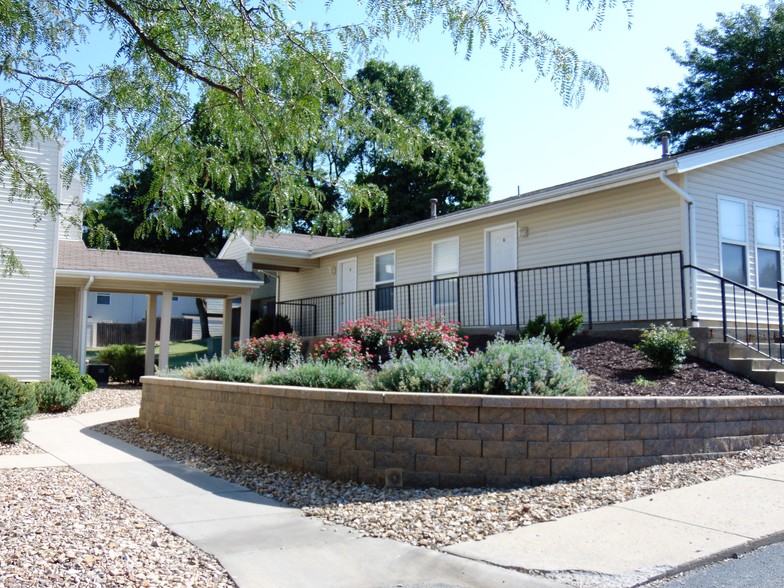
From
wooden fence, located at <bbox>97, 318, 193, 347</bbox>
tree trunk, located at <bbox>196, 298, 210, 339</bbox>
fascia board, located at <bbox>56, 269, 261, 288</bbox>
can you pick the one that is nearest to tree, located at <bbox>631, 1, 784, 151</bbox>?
fascia board, located at <bbox>56, 269, 261, 288</bbox>

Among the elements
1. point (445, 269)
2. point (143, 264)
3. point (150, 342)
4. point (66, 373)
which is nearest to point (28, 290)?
point (66, 373)

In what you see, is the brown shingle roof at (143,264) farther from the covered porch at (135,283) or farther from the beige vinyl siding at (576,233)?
the beige vinyl siding at (576,233)

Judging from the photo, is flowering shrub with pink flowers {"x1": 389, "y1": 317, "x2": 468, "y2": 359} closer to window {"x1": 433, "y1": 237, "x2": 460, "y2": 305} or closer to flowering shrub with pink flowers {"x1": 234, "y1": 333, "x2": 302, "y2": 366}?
flowering shrub with pink flowers {"x1": 234, "y1": 333, "x2": 302, "y2": 366}

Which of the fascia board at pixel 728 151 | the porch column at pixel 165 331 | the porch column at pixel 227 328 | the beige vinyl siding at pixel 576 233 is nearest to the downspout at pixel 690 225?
the beige vinyl siding at pixel 576 233

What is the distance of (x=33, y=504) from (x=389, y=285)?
12.1 meters

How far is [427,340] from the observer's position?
10758mm

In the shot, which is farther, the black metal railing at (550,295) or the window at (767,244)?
the window at (767,244)

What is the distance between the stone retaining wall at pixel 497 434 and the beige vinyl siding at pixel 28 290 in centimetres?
804

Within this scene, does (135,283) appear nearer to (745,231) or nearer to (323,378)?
(323,378)

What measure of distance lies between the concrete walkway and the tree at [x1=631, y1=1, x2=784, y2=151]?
81.4ft

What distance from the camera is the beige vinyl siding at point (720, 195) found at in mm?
11242

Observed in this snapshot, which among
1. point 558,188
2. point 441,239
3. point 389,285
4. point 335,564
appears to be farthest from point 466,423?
point 389,285

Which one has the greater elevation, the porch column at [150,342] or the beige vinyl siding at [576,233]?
the beige vinyl siding at [576,233]

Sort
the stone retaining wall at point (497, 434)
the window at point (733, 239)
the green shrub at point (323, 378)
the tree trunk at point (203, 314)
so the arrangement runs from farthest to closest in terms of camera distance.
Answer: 1. the tree trunk at point (203, 314)
2. the window at point (733, 239)
3. the green shrub at point (323, 378)
4. the stone retaining wall at point (497, 434)
